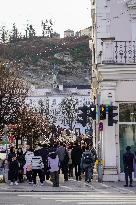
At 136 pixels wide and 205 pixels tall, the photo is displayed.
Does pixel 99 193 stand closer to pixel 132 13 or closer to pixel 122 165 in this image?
pixel 122 165

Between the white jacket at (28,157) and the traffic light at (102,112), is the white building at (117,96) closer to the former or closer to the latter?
the traffic light at (102,112)

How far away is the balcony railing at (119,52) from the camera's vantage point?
24234mm

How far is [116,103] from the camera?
24.0 metres

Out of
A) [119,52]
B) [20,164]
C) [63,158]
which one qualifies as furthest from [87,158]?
[119,52]

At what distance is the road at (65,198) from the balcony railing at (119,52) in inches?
282

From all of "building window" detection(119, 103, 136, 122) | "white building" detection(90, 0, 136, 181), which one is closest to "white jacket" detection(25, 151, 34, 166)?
"white building" detection(90, 0, 136, 181)

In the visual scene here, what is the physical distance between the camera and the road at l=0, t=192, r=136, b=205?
15.9 metres

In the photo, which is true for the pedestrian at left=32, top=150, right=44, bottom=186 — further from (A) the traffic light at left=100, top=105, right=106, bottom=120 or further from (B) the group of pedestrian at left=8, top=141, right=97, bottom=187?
(A) the traffic light at left=100, top=105, right=106, bottom=120

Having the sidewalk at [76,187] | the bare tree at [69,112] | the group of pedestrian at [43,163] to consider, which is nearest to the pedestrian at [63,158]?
the group of pedestrian at [43,163]

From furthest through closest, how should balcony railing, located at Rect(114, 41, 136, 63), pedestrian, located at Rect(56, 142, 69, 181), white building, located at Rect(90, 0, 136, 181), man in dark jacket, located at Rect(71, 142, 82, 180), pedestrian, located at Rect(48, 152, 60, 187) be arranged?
balcony railing, located at Rect(114, 41, 136, 63) < man in dark jacket, located at Rect(71, 142, 82, 180) < pedestrian, located at Rect(56, 142, 69, 181) < white building, located at Rect(90, 0, 136, 181) < pedestrian, located at Rect(48, 152, 60, 187)

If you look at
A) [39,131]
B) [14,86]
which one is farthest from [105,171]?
[39,131]

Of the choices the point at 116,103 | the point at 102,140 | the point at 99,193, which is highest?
the point at 116,103

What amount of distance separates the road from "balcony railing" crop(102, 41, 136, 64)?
7.17 m

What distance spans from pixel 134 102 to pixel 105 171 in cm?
318
